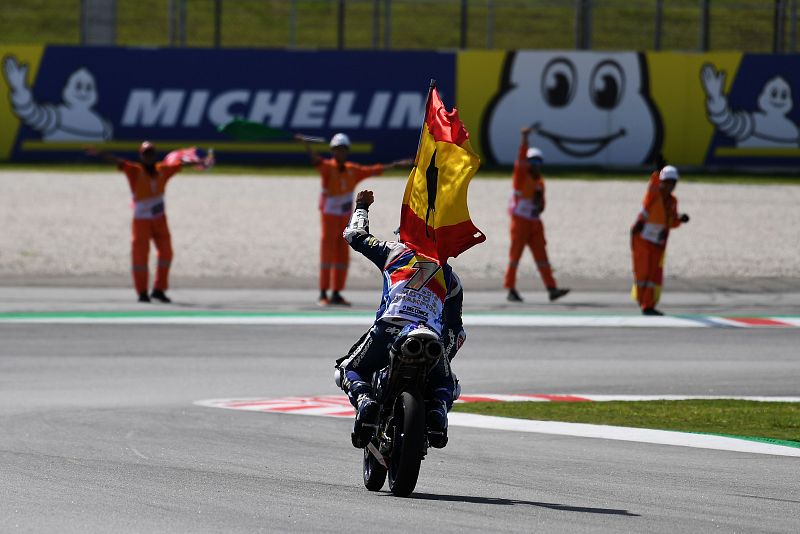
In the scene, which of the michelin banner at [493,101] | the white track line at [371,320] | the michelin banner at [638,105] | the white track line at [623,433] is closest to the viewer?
the white track line at [623,433]

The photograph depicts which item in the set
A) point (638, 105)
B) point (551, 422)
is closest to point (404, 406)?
point (551, 422)

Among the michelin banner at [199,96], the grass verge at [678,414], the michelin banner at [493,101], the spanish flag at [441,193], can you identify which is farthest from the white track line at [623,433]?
the michelin banner at [493,101]

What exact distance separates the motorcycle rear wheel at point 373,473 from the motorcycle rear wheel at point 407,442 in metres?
0.26

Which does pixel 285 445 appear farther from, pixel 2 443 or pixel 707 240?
pixel 707 240

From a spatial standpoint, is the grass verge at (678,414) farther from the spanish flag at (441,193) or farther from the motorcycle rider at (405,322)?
the spanish flag at (441,193)

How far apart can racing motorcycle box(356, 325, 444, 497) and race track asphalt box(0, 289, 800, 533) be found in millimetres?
190

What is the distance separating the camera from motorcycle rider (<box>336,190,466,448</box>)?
7.76 m

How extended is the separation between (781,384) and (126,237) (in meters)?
13.2

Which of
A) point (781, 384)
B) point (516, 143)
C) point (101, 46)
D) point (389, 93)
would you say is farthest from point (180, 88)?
point (781, 384)

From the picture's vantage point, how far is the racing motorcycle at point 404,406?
742 centimetres

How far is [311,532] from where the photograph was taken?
22.0 ft

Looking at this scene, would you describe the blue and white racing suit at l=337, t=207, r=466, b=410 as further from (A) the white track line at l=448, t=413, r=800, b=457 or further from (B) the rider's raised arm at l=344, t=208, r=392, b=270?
(A) the white track line at l=448, t=413, r=800, b=457

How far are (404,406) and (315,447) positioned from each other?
8.75 ft

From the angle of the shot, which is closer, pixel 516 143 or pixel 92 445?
pixel 92 445
